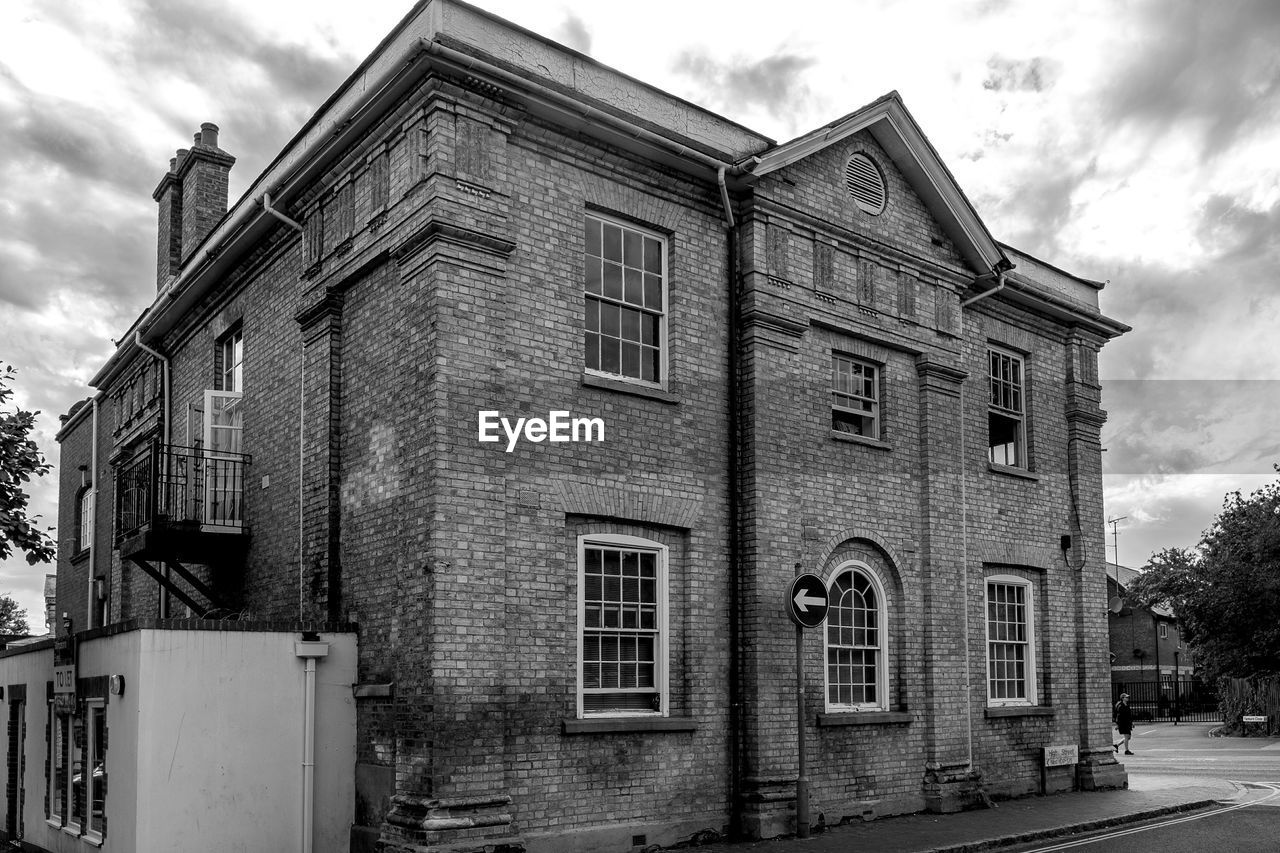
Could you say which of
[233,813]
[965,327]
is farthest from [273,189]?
[965,327]

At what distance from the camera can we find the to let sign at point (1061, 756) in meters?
17.6

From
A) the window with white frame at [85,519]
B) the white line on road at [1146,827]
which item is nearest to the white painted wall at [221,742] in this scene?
the white line on road at [1146,827]

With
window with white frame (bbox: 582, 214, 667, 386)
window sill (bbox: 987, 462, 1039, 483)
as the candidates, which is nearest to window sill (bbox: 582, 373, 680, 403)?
window with white frame (bbox: 582, 214, 667, 386)

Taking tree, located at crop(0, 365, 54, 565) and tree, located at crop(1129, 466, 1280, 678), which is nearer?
tree, located at crop(0, 365, 54, 565)

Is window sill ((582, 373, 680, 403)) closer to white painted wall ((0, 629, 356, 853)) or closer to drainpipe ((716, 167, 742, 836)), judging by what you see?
drainpipe ((716, 167, 742, 836))

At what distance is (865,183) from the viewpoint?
15938mm

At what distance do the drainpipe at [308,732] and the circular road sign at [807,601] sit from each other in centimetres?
506

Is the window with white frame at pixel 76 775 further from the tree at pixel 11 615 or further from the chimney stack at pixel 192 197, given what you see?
the tree at pixel 11 615

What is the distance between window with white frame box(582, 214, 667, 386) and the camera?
13070 mm

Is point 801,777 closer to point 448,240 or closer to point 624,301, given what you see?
point 624,301

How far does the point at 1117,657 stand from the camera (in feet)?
207

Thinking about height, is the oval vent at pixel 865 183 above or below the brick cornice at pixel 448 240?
above

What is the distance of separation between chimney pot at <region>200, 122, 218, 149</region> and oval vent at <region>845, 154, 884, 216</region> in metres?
12.0

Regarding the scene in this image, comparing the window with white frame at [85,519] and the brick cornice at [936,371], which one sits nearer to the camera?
the brick cornice at [936,371]
